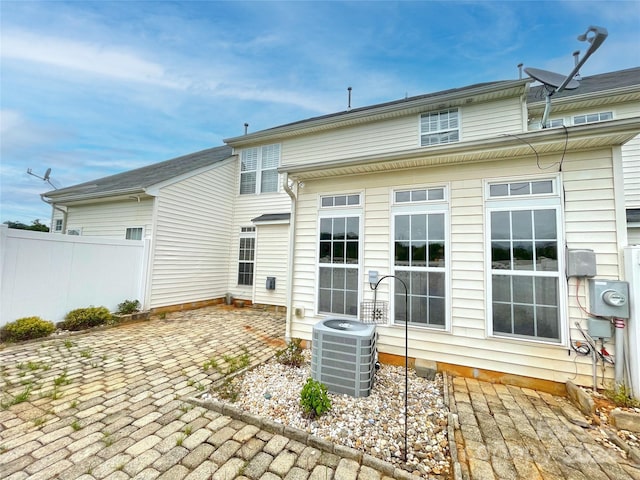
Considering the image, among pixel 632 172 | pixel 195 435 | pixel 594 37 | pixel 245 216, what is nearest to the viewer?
pixel 195 435

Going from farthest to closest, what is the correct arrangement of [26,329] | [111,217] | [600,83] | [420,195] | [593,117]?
[111,217] < [600,83] < [593,117] < [26,329] < [420,195]

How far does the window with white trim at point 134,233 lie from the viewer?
7680 mm

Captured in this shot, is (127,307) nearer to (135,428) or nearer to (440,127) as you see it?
(135,428)

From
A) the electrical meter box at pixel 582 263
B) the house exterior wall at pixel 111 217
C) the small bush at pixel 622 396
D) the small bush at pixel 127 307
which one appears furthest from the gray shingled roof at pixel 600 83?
the small bush at pixel 127 307

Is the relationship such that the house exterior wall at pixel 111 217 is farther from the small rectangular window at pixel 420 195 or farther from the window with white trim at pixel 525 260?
the window with white trim at pixel 525 260

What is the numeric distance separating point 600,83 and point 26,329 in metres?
16.1

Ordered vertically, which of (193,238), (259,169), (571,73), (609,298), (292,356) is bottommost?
(292,356)

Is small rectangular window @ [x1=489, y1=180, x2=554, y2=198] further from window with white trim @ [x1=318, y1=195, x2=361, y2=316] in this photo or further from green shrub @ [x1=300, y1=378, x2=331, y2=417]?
green shrub @ [x1=300, y1=378, x2=331, y2=417]

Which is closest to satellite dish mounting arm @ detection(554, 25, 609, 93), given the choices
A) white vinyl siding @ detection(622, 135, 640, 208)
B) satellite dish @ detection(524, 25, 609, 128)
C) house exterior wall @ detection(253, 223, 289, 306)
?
satellite dish @ detection(524, 25, 609, 128)

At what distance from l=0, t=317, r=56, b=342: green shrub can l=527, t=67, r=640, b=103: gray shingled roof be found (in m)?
13.1

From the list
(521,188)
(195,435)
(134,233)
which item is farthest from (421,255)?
(134,233)

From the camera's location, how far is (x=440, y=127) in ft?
24.3

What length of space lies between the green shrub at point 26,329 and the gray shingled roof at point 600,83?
43.0ft

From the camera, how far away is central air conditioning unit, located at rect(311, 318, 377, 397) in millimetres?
3021
